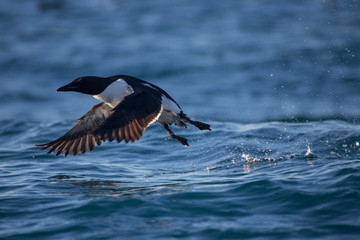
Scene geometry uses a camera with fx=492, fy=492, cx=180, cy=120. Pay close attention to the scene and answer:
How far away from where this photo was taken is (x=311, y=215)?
454cm

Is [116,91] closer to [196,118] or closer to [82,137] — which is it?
[82,137]

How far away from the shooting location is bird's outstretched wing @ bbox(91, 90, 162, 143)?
17.6ft

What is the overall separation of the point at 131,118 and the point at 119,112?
153 mm

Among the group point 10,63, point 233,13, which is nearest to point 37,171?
point 10,63

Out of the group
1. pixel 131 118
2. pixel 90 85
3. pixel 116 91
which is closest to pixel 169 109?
pixel 116 91

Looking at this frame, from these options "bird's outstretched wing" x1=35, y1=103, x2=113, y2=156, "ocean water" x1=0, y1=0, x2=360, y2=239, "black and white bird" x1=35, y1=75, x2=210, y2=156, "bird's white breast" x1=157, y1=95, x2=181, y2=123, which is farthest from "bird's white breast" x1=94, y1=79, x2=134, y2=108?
"ocean water" x1=0, y1=0, x2=360, y2=239

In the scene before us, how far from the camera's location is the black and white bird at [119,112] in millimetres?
5465

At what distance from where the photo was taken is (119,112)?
562 cm

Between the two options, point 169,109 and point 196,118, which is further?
point 196,118

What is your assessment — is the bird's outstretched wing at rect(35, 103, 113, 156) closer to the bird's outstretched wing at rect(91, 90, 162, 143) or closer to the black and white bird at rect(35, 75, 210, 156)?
the black and white bird at rect(35, 75, 210, 156)

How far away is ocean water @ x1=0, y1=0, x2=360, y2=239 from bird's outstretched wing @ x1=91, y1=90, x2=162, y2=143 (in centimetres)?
64

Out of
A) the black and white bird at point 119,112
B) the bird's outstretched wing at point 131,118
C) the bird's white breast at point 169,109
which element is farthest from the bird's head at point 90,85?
the bird's white breast at point 169,109

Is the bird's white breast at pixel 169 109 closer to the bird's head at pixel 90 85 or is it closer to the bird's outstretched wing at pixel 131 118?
the bird's outstretched wing at pixel 131 118

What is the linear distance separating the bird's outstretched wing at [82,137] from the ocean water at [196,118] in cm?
26
